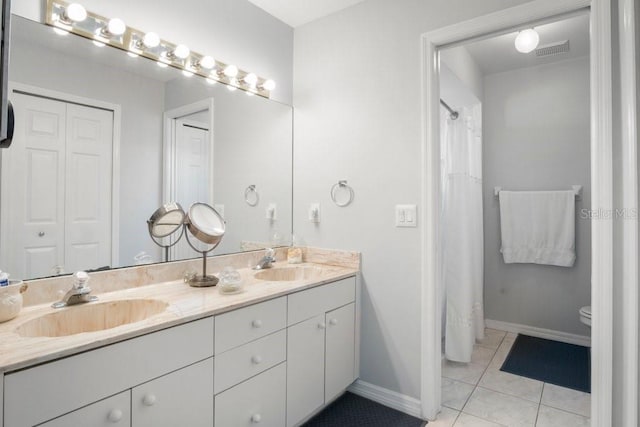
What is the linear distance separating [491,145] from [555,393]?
218cm

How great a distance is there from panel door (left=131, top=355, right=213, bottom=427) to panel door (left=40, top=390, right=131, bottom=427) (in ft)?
0.08

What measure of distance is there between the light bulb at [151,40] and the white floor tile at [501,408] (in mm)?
2582

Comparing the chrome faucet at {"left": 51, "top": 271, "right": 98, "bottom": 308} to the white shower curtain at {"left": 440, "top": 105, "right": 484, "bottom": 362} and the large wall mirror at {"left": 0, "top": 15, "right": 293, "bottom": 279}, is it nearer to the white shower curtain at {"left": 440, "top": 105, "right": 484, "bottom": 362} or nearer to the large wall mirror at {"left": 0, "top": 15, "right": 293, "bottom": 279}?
the large wall mirror at {"left": 0, "top": 15, "right": 293, "bottom": 279}

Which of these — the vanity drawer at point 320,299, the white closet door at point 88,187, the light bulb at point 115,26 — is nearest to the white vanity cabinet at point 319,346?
the vanity drawer at point 320,299

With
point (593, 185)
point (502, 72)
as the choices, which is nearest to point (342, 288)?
point (593, 185)

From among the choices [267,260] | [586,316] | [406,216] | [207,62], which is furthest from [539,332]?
[207,62]

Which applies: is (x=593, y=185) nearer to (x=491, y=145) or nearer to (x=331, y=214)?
(x=331, y=214)

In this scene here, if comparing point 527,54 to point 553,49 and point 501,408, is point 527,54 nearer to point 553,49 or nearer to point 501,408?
point 553,49

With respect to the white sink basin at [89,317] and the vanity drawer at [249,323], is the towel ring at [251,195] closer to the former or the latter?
the vanity drawer at [249,323]

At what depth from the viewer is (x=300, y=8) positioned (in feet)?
7.53

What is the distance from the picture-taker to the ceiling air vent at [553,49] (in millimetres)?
2787

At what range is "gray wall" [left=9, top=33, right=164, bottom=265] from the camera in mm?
1466

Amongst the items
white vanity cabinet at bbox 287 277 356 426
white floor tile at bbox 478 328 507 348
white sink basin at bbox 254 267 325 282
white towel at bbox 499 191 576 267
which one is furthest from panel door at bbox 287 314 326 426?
white towel at bbox 499 191 576 267

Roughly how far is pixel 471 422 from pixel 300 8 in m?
2.69
